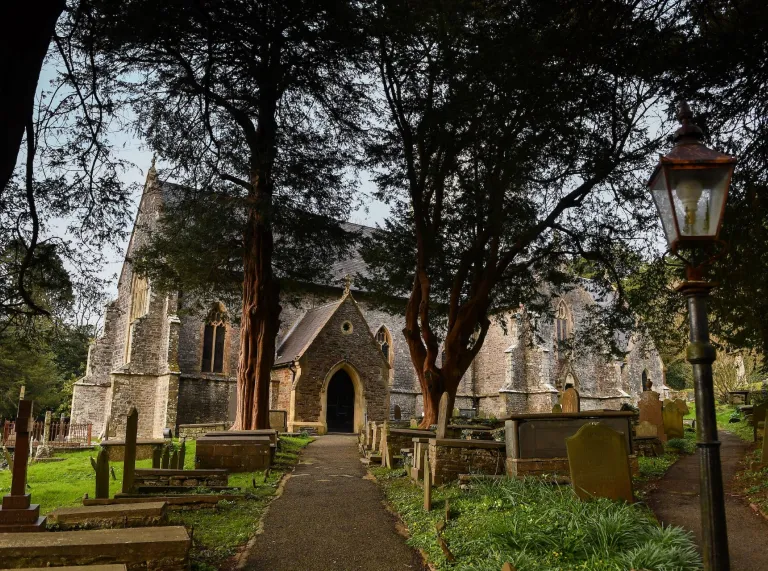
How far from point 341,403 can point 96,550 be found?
68.2 feet

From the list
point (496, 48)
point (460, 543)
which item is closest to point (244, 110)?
point (496, 48)

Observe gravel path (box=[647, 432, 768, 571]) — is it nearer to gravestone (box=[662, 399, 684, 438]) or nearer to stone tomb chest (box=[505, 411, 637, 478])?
stone tomb chest (box=[505, 411, 637, 478])

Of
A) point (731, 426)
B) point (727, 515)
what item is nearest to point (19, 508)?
point (727, 515)

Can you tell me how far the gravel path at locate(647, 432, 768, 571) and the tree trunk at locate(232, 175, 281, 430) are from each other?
863 cm

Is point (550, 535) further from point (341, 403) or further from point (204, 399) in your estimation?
point (204, 399)

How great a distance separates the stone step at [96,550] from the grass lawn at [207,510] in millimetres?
896

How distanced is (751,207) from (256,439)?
30.5 ft

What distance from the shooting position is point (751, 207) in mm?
8719

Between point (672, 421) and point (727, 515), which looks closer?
point (727, 515)

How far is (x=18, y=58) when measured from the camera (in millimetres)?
3719

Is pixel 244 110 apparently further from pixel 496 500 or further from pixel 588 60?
pixel 496 500

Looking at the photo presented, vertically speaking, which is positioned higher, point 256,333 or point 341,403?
point 256,333

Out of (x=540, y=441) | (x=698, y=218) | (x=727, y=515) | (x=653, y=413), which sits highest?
(x=698, y=218)

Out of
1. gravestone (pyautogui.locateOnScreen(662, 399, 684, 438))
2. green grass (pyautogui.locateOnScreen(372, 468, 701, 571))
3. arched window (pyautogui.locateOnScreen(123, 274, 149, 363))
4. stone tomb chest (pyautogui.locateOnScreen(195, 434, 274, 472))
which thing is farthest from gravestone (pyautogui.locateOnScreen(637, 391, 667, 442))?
arched window (pyautogui.locateOnScreen(123, 274, 149, 363))
